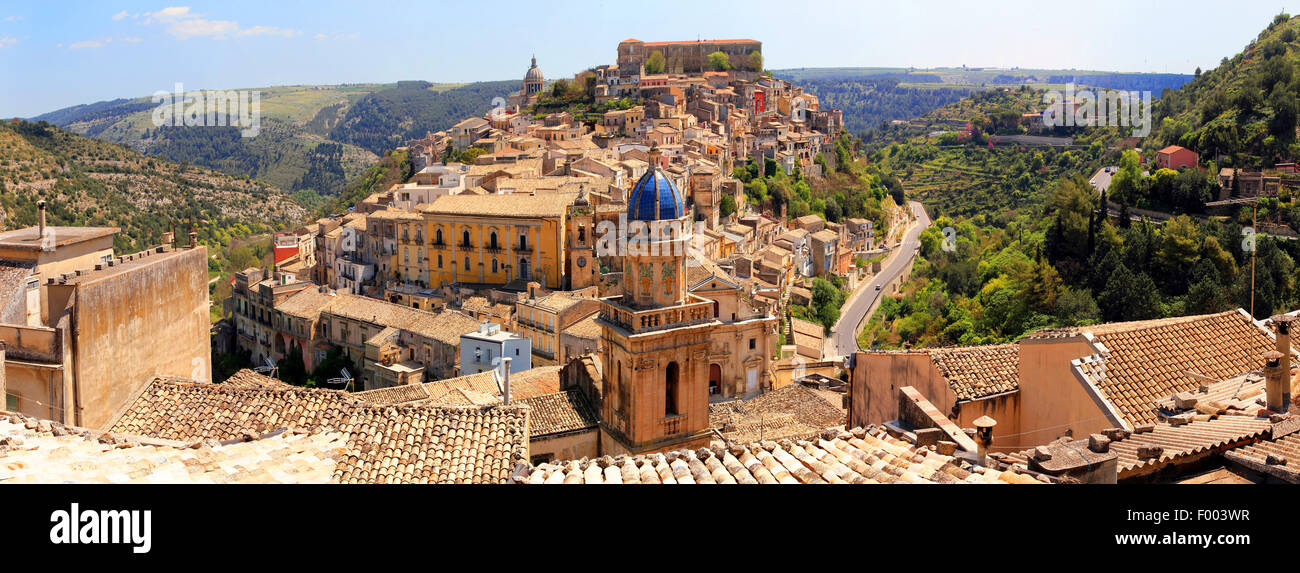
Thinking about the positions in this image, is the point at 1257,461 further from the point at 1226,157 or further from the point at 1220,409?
the point at 1226,157

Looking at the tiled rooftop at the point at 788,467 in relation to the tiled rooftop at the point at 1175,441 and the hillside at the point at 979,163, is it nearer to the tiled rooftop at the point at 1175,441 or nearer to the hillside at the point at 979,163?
the tiled rooftop at the point at 1175,441

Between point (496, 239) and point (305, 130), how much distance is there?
128342mm

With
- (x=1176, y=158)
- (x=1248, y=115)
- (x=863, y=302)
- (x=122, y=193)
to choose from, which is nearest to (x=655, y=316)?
(x=1176, y=158)

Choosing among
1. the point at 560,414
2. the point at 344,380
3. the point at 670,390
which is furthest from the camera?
the point at 344,380

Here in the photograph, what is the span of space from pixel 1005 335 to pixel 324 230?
96.1 feet

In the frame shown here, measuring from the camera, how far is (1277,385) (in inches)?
331

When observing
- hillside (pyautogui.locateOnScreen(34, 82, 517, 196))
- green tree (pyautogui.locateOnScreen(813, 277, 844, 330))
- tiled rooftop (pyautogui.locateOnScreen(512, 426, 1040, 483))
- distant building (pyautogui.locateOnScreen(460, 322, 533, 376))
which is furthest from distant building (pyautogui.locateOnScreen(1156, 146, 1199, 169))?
hillside (pyautogui.locateOnScreen(34, 82, 517, 196))

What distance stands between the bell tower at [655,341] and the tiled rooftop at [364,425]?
178 inches

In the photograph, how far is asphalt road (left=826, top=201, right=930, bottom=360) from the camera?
40.6m

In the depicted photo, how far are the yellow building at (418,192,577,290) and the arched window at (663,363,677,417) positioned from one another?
2084 cm

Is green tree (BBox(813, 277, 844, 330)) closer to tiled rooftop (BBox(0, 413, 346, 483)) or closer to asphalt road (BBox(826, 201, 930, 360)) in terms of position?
asphalt road (BBox(826, 201, 930, 360))

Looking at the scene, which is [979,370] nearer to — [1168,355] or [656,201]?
[1168,355]
